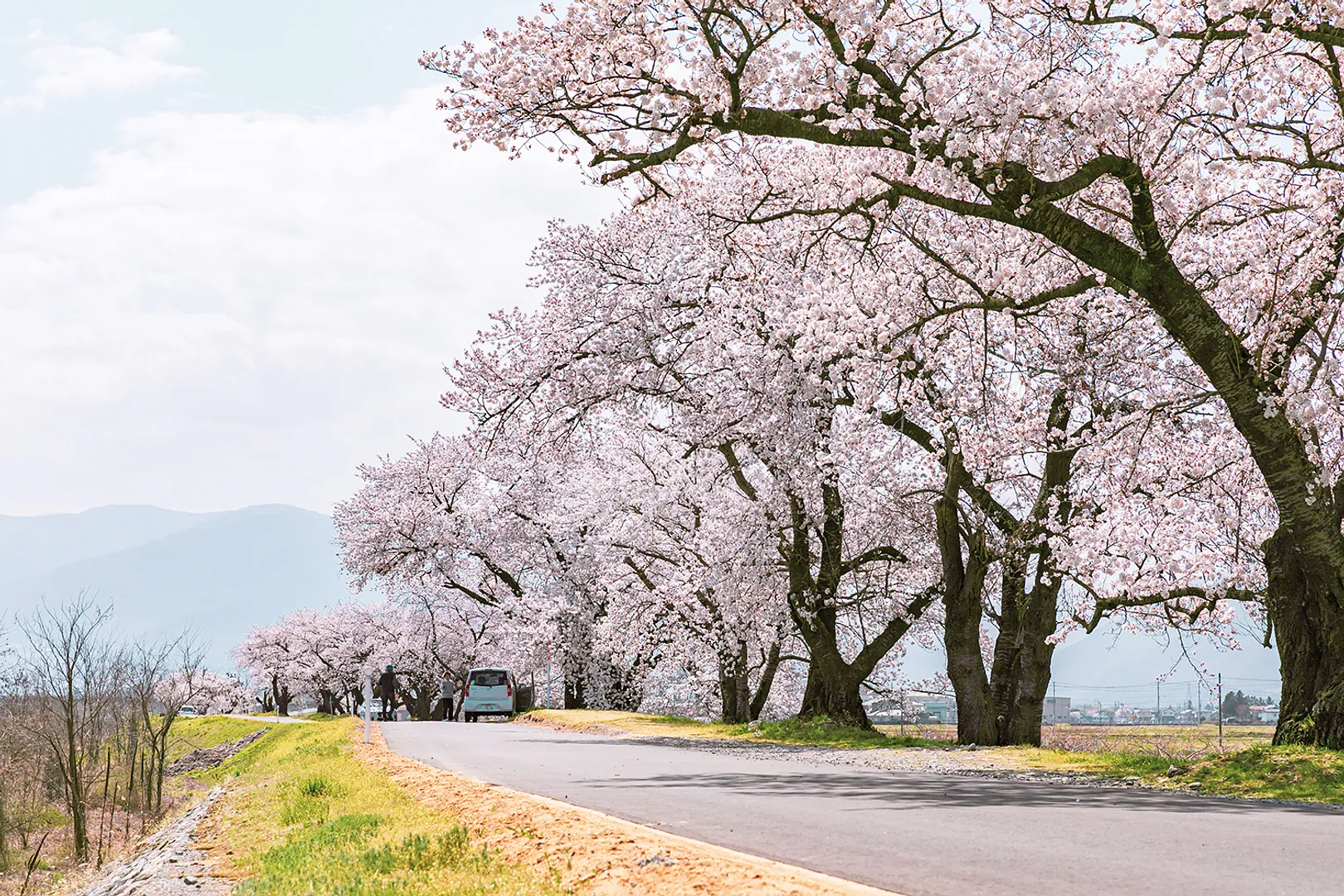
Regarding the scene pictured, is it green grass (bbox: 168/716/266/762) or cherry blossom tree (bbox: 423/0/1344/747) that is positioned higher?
cherry blossom tree (bbox: 423/0/1344/747)

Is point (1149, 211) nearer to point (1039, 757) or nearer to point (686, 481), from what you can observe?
point (1039, 757)

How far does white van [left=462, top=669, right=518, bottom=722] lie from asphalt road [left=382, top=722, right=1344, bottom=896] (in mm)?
28542

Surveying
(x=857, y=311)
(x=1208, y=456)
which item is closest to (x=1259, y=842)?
(x=857, y=311)

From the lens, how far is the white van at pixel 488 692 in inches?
1667

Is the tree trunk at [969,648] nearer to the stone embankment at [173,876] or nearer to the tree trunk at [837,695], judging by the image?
the tree trunk at [837,695]

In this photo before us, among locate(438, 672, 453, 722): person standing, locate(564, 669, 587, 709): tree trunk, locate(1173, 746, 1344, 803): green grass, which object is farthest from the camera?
locate(438, 672, 453, 722): person standing

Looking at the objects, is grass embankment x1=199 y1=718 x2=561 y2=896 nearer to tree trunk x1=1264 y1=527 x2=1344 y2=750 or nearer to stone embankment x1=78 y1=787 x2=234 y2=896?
stone embankment x1=78 y1=787 x2=234 y2=896

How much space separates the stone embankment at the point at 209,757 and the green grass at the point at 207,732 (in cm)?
52

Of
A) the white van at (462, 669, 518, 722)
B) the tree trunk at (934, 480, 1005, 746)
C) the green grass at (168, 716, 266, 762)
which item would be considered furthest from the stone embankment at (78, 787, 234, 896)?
the green grass at (168, 716, 266, 762)

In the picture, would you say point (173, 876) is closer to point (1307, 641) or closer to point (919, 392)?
point (1307, 641)

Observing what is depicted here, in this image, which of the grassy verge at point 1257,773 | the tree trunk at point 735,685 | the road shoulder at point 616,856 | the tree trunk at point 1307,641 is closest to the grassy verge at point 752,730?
the tree trunk at point 735,685

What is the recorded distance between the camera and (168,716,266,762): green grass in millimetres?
Answer: 69938

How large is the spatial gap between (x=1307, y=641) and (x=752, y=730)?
13.9m

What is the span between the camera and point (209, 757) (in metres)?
66.8
